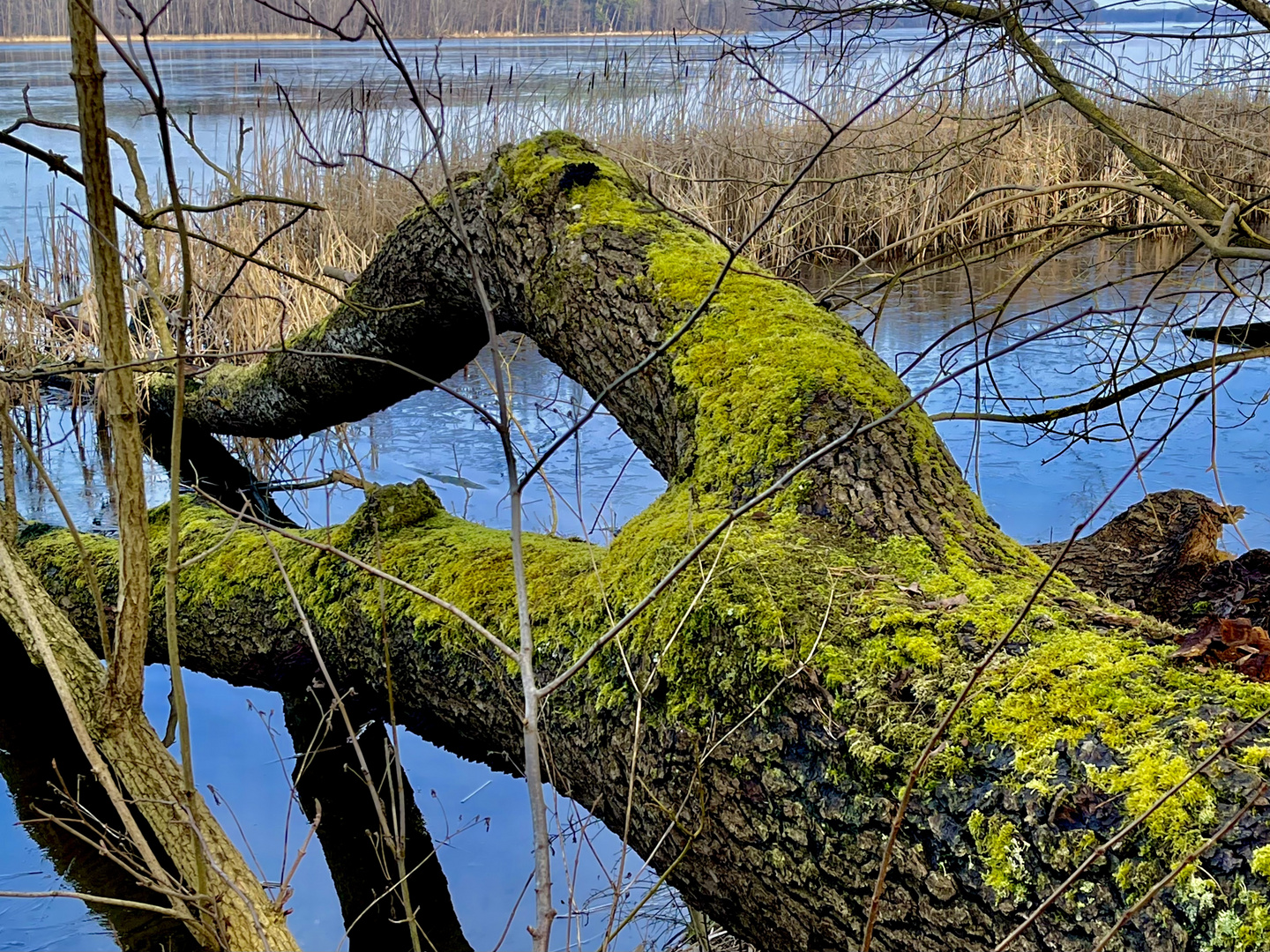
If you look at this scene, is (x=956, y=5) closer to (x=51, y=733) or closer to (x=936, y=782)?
(x=936, y=782)

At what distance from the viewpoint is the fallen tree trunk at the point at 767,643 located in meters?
1.24

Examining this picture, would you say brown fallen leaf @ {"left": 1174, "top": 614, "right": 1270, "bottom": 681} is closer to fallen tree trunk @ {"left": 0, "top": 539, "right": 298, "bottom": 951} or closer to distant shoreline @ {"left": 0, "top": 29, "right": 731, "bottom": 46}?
fallen tree trunk @ {"left": 0, "top": 539, "right": 298, "bottom": 951}

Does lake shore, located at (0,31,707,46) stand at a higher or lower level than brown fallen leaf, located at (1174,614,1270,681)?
higher

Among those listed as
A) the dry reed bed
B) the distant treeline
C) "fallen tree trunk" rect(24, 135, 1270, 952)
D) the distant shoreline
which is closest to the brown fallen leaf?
"fallen tree trunk" rect(24, 135, 1270, 952)

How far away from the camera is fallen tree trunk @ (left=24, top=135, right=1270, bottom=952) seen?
1242 mm

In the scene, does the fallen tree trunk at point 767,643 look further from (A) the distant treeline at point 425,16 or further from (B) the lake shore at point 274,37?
(B) the lake shore at point 274,37

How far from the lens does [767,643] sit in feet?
5.15

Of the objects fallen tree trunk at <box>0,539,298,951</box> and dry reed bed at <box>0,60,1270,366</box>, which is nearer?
fallen tree trunk at <box>0,539,298,951</box>

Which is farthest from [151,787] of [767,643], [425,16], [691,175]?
[425,16]

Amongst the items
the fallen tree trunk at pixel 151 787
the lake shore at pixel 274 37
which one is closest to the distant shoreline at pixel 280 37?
the lake shore at pixel 274 37

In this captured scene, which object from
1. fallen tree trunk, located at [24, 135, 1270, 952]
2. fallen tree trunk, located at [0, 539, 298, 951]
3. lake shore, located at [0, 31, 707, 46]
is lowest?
fallen tree trunk, located at [0, 539, 298, 951]

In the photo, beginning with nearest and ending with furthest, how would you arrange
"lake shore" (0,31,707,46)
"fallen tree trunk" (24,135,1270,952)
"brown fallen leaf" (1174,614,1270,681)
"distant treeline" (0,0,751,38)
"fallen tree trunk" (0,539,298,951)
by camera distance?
"fallen tree trunk" (24,135,1270,952), "brown fallen leaf" (1174,614,1270,681), "fallen tree trunk" (0,539,298,951), "distant treeline" (0,0,751,38), "lake shore" (0,31,707,46)

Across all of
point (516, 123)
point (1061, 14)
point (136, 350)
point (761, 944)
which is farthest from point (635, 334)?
point (516, 123)

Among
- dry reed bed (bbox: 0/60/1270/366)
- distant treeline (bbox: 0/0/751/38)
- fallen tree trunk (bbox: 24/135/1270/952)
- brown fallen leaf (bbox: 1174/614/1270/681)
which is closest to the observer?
fallen tree trunk (bbox: 24/135/1270/952)
